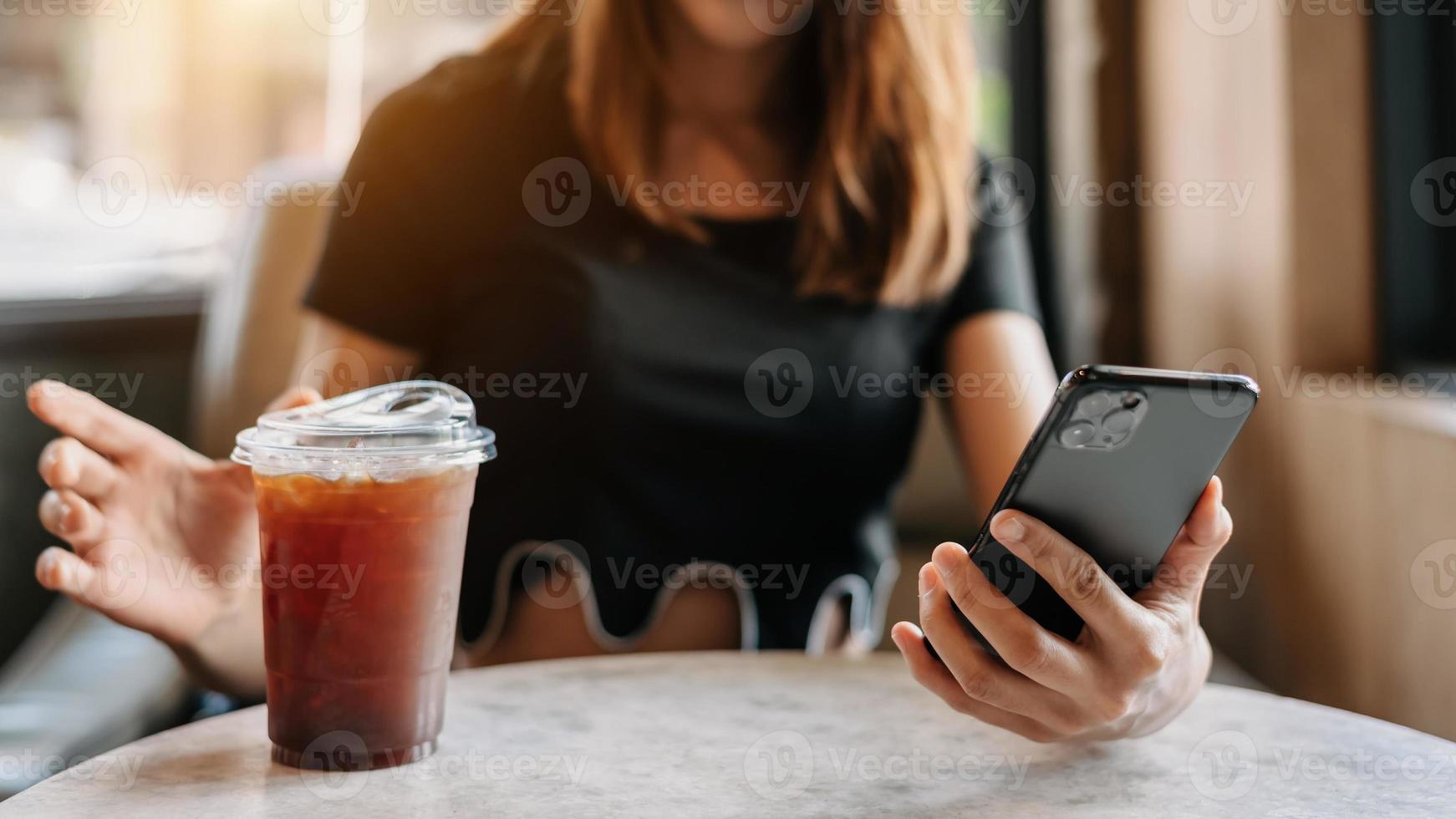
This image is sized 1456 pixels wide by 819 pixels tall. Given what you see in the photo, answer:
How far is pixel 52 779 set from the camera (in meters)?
0.68

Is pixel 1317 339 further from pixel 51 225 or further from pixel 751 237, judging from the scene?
pixel 51 225

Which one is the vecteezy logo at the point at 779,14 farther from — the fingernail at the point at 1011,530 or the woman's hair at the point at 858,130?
the fingernail at the point at 1011,530

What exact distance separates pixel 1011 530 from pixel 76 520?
0.55m

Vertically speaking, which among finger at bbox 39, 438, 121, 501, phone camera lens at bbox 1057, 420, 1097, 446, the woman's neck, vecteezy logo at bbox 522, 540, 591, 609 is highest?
the woman's neck

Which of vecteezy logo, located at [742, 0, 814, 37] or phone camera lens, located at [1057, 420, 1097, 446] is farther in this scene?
vecteezy logo, located at [742, 0, 814, 37]

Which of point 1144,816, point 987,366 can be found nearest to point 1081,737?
point 1144,816

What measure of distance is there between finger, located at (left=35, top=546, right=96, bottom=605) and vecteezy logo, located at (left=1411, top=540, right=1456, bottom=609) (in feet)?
3.46

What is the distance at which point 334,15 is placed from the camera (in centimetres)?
273

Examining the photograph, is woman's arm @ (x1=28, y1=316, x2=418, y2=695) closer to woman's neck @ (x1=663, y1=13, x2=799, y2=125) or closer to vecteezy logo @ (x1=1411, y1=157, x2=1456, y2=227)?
woman's neck @ (x1=663, y1=13, x2=799, y2=125)

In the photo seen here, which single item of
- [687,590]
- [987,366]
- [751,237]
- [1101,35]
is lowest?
[687,590]

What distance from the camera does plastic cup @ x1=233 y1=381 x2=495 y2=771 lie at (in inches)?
26.1

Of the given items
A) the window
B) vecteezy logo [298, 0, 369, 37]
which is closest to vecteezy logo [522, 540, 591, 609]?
the window

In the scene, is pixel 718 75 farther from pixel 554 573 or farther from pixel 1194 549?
pixel 1194 549

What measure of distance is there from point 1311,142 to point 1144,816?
0.94 meters
